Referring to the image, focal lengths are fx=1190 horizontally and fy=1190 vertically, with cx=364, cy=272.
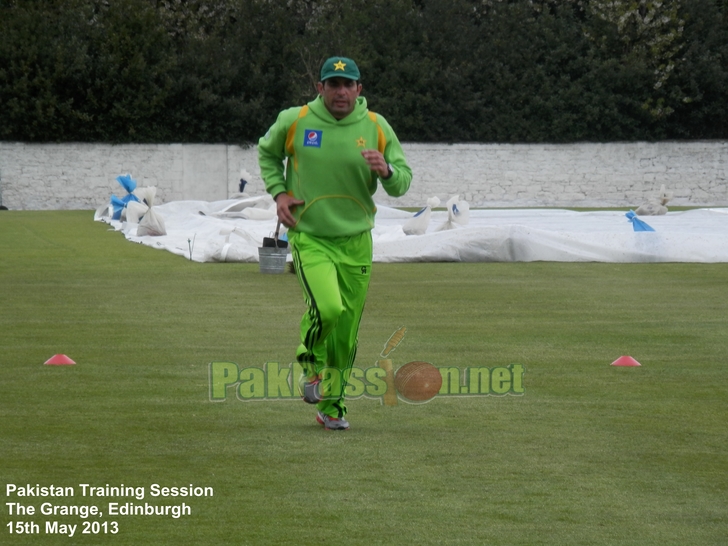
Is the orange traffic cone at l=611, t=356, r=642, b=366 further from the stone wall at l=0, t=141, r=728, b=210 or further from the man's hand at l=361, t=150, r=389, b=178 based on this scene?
the stone wall at l=0, t=141, r=728, b=210

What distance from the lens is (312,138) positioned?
6.20 m

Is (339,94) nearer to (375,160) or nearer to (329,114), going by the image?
(329,114)

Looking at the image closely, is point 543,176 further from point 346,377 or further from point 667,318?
point 346,377

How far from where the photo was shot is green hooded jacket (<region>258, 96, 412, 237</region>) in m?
6.21

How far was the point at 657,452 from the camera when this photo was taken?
232 inches

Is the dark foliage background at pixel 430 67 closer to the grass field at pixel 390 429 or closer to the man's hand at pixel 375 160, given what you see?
the grass field at pixel 390 429

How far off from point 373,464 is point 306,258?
124cm

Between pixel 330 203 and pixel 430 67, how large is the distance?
113 feet

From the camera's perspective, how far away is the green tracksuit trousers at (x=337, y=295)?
6207 mm

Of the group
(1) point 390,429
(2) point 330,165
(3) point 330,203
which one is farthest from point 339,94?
(1) point 390,429

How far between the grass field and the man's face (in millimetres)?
1711

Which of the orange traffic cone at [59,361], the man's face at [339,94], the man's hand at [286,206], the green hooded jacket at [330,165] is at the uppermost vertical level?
the man's face at [339,94]

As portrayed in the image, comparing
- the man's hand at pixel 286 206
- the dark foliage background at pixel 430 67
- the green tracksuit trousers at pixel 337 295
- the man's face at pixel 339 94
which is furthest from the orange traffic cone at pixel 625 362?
the dark foliage background at pixel 430 67

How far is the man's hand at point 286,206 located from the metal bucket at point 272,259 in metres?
8.87
